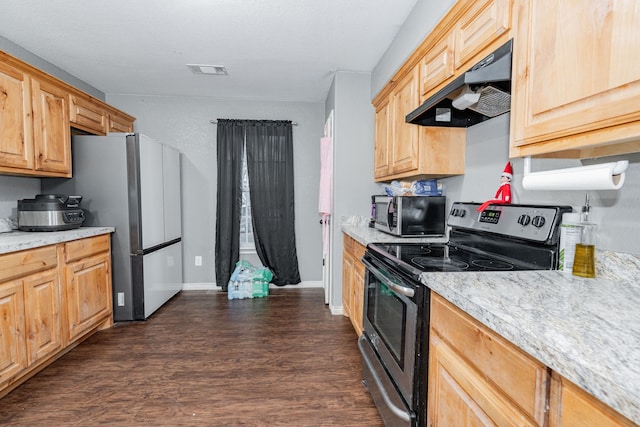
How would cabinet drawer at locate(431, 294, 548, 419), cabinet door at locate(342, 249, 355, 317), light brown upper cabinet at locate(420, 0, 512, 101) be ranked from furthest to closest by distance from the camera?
cabinet door at locate(342, 249, 355, 317) → light brown upper cabinet at locate(420, 0, 512, 101) → cabinet drawer at locate(431, 294, 548, 419)

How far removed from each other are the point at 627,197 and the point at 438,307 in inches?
28.3

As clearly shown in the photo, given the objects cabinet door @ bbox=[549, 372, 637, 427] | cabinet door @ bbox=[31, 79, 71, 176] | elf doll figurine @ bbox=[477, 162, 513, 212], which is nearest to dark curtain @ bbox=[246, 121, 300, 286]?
cabinet door @ bbox=[31, 79, 71, 176]

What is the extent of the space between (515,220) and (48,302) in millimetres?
2887

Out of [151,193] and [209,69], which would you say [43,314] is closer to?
[151,193]

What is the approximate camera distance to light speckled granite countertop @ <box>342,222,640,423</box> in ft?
1.81

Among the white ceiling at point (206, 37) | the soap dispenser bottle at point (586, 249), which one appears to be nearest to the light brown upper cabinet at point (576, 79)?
the soap dispenser bottle at point (586, 249)

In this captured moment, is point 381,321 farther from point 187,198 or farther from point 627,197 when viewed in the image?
point 187,198

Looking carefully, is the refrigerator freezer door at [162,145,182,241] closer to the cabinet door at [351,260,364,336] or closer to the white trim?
the white trim

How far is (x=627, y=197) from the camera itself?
1.06 metres

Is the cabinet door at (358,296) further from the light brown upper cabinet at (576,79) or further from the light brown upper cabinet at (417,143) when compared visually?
the light brown upper cabinet at (576,79)

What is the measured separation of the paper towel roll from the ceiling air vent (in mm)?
2870

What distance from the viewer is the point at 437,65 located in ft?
5.69

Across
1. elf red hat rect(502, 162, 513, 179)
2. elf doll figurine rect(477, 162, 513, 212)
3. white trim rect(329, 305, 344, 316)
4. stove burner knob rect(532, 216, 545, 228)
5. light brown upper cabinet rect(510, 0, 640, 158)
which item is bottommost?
white trim rect(329, 305, 344, 316)

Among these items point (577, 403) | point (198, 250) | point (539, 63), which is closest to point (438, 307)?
point (577, 403)
